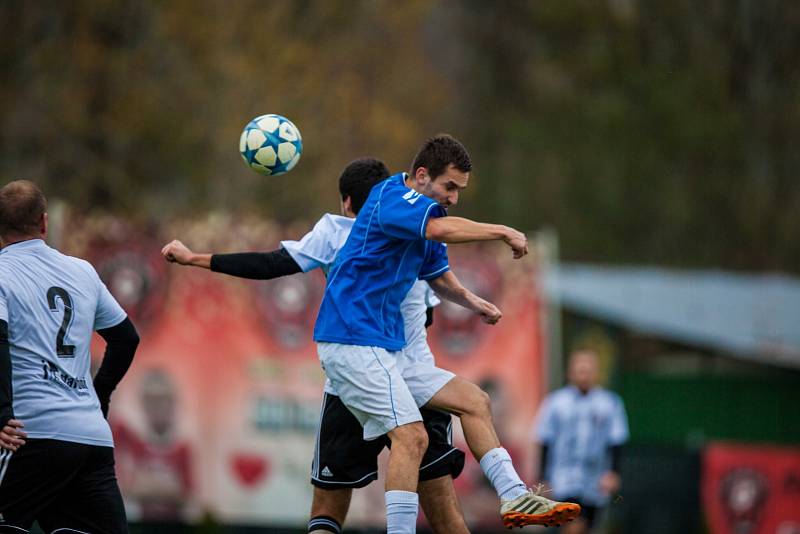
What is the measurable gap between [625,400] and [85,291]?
12.3 m

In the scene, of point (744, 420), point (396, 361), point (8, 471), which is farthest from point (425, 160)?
point (744, 420)

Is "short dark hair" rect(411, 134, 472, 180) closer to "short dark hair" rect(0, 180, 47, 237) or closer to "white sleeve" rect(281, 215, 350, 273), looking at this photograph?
"white sleeve" rect(281, 215, 350, 273)

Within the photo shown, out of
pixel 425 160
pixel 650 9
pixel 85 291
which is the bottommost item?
pixel 85 291

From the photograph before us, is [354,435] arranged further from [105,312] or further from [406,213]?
[105,312]

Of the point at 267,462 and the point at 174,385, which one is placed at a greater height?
the point at 174,385

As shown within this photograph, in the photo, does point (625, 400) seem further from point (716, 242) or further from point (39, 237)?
point (716, 242)

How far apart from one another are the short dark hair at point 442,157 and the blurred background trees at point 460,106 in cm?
1524

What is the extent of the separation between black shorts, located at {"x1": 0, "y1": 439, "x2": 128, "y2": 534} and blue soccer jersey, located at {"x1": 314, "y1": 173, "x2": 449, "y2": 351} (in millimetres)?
1358

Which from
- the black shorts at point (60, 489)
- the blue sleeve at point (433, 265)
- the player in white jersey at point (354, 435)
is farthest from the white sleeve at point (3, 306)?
the blue sleeve at point (433, 265)

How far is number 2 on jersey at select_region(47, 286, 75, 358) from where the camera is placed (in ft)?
21.0

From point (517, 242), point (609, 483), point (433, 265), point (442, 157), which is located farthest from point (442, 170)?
point (609, 483)

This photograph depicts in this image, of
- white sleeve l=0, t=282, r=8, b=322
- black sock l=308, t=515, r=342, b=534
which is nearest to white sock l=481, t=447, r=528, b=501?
black sock l=308, t=515, r=342, b=534

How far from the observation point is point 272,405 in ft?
46.2

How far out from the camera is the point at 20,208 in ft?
21.0
